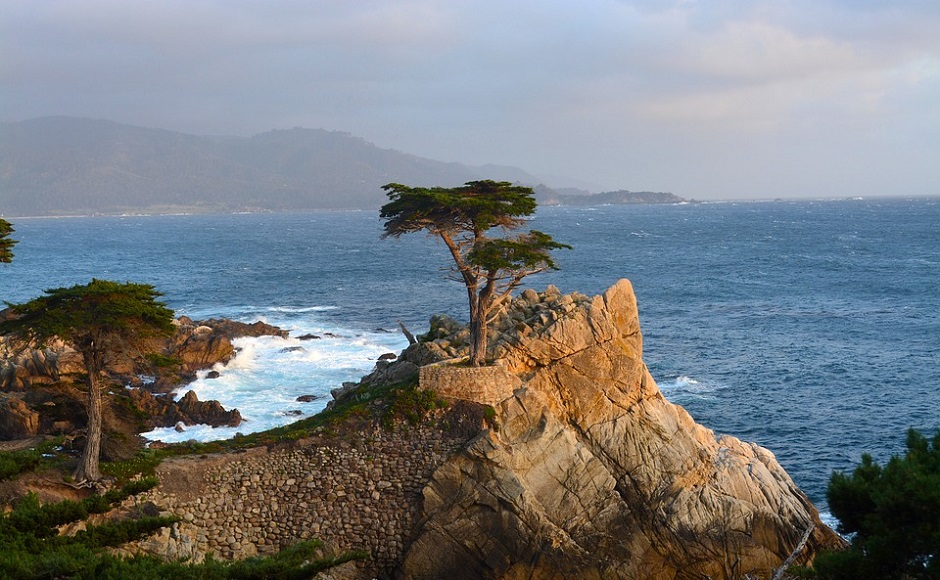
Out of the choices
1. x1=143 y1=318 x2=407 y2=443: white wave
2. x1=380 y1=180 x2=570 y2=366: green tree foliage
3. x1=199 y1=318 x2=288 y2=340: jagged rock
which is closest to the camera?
x1=380 y1=180 x2=570 y2=366: green tree foliage

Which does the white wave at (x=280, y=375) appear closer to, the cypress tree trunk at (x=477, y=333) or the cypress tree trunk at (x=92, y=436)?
the cypress tree trunk at (x=92, y=436)

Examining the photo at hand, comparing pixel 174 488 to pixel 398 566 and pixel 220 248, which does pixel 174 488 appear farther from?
pixel 220 248

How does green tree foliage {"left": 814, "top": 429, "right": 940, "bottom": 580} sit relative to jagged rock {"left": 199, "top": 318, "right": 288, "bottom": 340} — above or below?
above

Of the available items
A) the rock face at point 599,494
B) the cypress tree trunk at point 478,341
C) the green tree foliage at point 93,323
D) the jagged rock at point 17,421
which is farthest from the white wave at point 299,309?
the green tree foliage at point 93,323

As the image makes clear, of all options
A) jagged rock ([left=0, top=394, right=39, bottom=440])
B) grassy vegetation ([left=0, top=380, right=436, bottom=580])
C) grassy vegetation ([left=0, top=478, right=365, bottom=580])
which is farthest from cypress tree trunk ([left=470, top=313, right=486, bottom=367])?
jagged rock ([left=0, top=394, right=39, bottom=440])

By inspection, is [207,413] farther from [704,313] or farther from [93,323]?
[704,313]

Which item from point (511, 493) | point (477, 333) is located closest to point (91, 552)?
point (511, 493)

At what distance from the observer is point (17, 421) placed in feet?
92.2

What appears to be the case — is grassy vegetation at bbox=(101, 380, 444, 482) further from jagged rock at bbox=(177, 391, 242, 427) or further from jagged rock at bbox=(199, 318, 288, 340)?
jagged rock at bbox=(199, 318, 288, 340)

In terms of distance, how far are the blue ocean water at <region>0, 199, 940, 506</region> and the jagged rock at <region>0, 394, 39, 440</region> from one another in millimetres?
6608

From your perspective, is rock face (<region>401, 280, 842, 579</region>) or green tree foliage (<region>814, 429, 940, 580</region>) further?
rock face (<region>401, 280, 842, 579</region>)

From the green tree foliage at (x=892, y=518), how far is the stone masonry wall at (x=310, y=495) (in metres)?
11.2

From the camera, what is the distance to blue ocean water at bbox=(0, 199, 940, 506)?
36625 millimetres

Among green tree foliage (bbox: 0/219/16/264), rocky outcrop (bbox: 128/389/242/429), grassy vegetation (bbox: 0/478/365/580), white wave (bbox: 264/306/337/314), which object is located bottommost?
rocky outcrop (bbox: 128/389/242/429)
